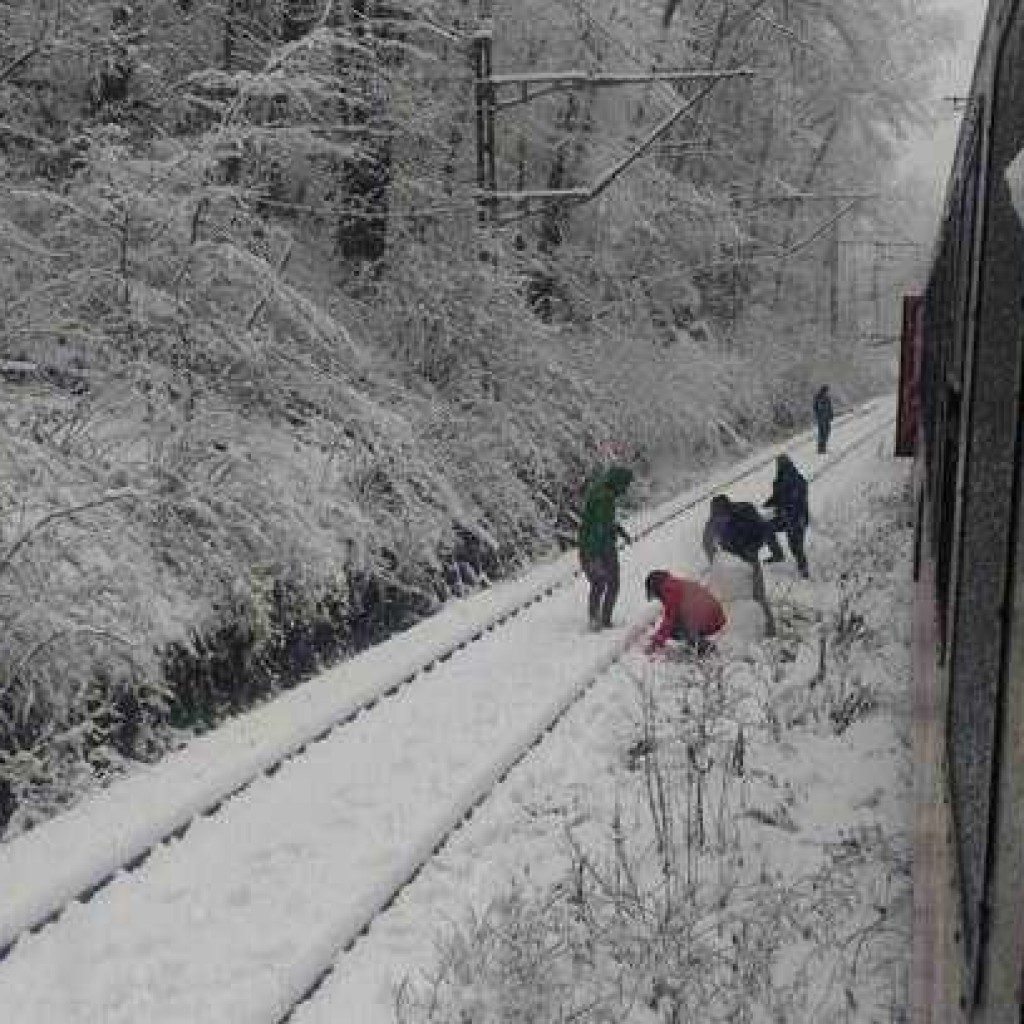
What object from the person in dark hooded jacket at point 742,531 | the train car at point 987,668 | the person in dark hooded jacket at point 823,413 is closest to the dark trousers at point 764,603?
the person in dark hooded jacket at point 742,531

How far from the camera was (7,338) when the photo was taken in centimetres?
1089

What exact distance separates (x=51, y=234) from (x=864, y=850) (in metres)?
9.27

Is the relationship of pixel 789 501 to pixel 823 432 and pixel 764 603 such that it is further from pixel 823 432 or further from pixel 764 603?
pixel 823 432

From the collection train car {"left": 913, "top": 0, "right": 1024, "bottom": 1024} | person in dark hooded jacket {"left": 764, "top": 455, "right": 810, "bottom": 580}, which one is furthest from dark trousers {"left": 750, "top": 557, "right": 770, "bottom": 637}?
train car {"left": 913, "top": 0, "right": 1024, "bottom": 1024}

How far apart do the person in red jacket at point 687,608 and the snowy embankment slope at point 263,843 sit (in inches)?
32.2

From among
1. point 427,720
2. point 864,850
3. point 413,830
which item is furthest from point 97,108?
point 864,850

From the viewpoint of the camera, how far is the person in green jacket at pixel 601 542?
13.0 meters

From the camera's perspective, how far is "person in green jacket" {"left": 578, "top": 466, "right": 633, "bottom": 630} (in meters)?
13.0

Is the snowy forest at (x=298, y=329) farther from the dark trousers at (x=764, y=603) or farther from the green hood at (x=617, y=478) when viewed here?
the dark trousers at (x=764, y=603)

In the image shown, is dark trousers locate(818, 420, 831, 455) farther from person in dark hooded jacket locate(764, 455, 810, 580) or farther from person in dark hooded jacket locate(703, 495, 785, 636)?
person in dark hooded jacket locate(703, 495, 785, 636)

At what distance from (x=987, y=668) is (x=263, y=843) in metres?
6.08

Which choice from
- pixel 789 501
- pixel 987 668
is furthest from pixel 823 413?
pixel 987 668

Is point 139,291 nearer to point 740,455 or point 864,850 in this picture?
point 864,850

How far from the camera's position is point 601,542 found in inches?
514
